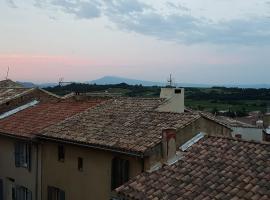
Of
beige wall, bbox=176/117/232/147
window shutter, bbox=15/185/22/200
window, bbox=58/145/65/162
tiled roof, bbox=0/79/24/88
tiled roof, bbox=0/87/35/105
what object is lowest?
window shutter, bbox=15/185/22/200

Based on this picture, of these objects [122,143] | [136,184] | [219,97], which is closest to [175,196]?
[136,184]

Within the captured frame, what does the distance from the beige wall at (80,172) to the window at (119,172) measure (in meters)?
0.20

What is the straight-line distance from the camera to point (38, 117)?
24.0m

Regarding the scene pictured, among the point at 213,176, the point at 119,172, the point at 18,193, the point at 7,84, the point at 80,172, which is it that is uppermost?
the point at 7,84

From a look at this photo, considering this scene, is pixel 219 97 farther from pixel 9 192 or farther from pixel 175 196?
pixel 175 196

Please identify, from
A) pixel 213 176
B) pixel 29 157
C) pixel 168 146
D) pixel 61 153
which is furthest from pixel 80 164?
pixel 213 176

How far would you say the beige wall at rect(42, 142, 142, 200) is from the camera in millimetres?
17094

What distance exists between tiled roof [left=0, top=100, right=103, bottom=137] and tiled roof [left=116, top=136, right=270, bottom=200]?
28.3 ft

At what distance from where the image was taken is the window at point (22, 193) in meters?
22.3

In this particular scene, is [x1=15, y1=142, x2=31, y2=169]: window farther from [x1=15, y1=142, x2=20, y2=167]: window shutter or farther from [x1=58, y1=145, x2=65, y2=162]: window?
[x1=58, y1=145, x2=65, y2=162]: window

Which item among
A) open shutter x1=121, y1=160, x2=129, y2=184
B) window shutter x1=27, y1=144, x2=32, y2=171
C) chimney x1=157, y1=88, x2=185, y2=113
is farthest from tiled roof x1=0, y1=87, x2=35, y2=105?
open shutter x1=121, y1=160, x2=129, y2=184

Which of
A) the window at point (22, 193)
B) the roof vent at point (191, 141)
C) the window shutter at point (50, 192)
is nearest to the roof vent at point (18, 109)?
Answer: the window at point (22, 193)

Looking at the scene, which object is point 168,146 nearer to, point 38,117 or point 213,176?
point 213,176

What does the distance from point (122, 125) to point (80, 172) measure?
261 cm
